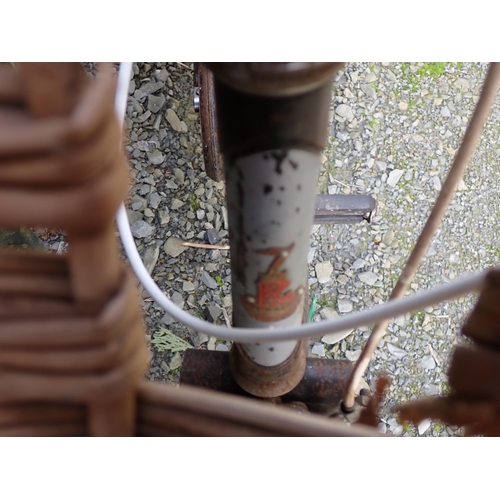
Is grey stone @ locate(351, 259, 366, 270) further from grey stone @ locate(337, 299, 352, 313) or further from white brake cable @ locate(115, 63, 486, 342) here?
white brake cable @ locate(115, 63, 486, 342)

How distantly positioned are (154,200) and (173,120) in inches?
9.4

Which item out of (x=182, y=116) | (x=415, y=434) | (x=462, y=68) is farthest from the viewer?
(x=462, y=68)

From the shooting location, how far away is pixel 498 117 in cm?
139

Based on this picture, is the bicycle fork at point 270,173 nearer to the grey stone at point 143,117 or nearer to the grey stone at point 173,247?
the grey stone at point 173,247

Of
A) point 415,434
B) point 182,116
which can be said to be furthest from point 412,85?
point 415,434

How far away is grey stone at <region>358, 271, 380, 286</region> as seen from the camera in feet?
3.83

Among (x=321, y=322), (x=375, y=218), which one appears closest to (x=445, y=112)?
(x=375, y=218)

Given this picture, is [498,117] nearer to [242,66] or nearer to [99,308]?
[242,66]

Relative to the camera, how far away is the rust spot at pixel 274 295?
415 mm

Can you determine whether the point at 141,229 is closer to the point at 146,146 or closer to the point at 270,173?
the point at 146,146

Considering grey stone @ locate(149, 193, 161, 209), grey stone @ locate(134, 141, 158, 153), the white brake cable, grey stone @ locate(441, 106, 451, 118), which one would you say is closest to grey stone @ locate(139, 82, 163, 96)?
grey stone @ locate(134, 141, 158, 153)

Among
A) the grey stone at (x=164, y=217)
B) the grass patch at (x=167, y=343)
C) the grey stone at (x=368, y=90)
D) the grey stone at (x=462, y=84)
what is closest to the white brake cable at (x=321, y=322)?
the grass patch at (x=167, y=343)

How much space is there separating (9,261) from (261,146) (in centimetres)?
20

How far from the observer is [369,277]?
1.17 metres
